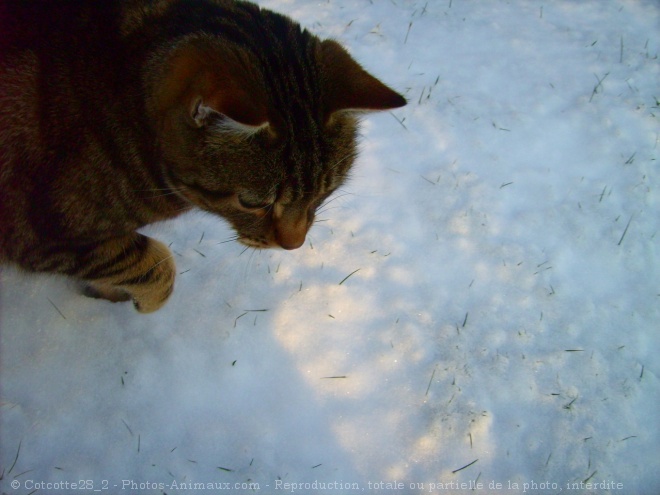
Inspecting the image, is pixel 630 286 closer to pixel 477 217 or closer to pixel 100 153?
pixel 477 217

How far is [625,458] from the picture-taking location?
2.01 m

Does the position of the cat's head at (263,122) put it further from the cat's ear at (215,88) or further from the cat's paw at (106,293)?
the cat's paw at (106,293)

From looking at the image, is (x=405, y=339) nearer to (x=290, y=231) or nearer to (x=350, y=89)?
(x=290, y=231)

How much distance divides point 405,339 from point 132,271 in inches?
48.2

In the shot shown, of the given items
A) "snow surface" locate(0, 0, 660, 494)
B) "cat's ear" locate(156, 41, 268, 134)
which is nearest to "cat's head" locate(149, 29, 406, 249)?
"cat's ear" locate(156, 41, 268, 134)

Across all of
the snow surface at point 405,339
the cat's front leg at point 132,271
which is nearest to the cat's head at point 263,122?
the cat's front leg at point 132,271

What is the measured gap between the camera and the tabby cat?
4.66 feet

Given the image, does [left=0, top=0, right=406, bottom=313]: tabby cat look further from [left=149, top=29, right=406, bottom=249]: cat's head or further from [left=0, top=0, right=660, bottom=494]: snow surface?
[left=0, top=0, right=660, bottom=494]: snow surface

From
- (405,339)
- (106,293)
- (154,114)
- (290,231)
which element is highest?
(154,114)

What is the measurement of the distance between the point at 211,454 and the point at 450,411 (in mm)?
1029

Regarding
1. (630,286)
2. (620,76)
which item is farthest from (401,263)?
(620,76)

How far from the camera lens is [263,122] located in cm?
123

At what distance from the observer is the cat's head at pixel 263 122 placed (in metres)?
1.32

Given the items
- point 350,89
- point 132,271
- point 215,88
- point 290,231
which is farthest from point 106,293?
point 350,89
